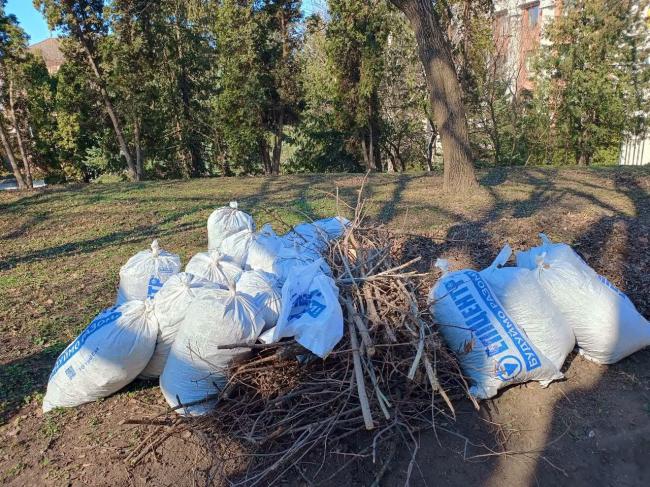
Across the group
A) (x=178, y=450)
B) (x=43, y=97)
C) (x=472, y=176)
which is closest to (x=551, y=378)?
(x=178, y=450)

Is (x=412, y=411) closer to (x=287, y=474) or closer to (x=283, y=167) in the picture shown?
(x=287, y=474)

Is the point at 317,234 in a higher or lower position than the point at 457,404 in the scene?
higher

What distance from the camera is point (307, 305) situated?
2576 millimetres

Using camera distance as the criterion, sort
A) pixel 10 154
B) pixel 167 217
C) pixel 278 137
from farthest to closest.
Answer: pixel 278 137
pixel 10 154
pixel 167 217

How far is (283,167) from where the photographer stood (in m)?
15.0

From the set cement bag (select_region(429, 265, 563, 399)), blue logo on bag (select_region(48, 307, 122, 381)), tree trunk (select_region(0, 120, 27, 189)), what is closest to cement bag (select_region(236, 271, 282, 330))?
blue logo on bag (select_region(48, 307, 122, 381))

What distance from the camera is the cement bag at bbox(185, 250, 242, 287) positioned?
9.93 ft

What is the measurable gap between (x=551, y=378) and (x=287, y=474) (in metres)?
1.48

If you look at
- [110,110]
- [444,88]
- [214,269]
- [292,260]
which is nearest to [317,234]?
[292,260]

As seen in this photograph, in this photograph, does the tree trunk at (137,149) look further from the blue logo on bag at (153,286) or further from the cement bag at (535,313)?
the cement bag at (535,313)

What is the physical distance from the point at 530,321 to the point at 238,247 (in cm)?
193

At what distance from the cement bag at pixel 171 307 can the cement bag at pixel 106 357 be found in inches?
1.8

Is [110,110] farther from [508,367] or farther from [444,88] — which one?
[508,367]

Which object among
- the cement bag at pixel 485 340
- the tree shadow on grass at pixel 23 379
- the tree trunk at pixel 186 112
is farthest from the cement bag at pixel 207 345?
the tree trunk at pixel 186 112
